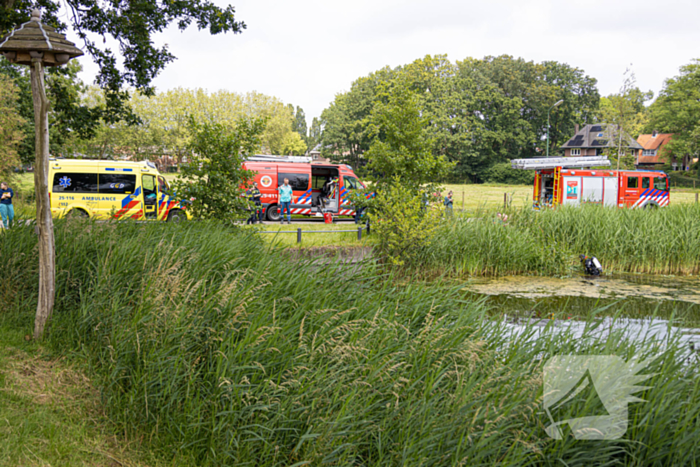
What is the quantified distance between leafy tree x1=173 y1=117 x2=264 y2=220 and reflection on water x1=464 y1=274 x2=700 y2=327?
4.68 meters

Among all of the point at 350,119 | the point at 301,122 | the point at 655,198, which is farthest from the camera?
the point at 301,122

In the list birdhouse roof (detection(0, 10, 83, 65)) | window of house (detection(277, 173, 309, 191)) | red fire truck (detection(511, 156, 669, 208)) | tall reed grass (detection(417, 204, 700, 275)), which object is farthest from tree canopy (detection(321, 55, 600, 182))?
birdhouse roof (detection(0, 10, 83, 65))

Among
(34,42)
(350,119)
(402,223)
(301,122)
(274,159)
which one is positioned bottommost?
(402,223)

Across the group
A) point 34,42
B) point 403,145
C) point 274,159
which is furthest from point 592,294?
point 274,159

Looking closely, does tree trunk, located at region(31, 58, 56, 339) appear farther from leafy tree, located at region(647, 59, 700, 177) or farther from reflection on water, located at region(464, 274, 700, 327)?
leafy tree, located at region(647, 59, 700, 177)

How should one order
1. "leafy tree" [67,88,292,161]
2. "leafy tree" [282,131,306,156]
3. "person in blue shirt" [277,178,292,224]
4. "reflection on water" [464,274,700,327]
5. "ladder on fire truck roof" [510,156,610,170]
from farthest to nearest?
"leafy tree" [282,131,306,156] < "leafy tree" [67,88,292,161] < "ladder on fire truck roof" [510,156,610,170] < "person in blue shirt" [277,178,292,224] < "reflection on water" [464,274,700,327]

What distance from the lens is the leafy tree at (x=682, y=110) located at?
58.0 m

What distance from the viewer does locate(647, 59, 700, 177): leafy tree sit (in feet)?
190

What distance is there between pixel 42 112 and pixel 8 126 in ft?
57.4

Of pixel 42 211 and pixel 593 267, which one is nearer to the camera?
pixel 42 211

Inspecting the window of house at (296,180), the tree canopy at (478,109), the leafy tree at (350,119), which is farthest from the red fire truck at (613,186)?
the leafy tree at (350,119)

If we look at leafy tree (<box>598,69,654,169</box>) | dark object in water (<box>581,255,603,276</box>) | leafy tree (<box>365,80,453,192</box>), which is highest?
leafy tree (<box>598,69,654,169</box>)

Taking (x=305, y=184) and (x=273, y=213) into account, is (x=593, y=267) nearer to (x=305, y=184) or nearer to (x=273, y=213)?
(x=305, y=184)

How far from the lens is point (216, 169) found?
9.62 m
